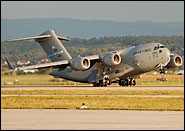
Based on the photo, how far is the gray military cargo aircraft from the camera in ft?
179

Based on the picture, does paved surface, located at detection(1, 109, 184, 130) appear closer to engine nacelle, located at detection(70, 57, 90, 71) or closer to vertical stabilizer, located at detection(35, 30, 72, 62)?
engine nacelle, located at detection(70, 57, 90, 71)

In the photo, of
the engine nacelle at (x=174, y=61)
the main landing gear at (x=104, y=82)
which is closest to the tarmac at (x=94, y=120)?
the main landing gear at (x=104, y=82)

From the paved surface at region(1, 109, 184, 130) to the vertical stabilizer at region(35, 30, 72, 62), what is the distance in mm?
35891

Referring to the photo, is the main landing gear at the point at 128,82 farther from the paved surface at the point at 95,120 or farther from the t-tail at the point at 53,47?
the paved surface at the point at 95,120

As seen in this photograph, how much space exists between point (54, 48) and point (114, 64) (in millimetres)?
7345

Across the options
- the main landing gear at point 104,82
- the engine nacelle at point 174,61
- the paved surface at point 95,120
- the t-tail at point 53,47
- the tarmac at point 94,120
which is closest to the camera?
the tarmac at point 94,120

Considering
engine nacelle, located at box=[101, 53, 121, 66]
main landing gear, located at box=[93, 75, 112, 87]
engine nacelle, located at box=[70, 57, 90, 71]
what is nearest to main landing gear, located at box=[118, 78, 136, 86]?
main landing gear, located at box=[93, 75, 112, 87]

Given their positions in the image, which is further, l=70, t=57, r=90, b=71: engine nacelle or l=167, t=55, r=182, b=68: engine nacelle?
l=167, t=55, r=182, b=68: engine nacelle

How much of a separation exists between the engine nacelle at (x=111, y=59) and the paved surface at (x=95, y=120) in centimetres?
3092

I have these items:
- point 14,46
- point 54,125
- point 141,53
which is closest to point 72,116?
point 54,125

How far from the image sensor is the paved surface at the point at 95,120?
1853 centimetres

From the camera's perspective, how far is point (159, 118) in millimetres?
21375

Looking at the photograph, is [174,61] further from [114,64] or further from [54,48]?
[54,48]

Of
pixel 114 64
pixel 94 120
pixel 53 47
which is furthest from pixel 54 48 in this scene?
pixel 94 120
